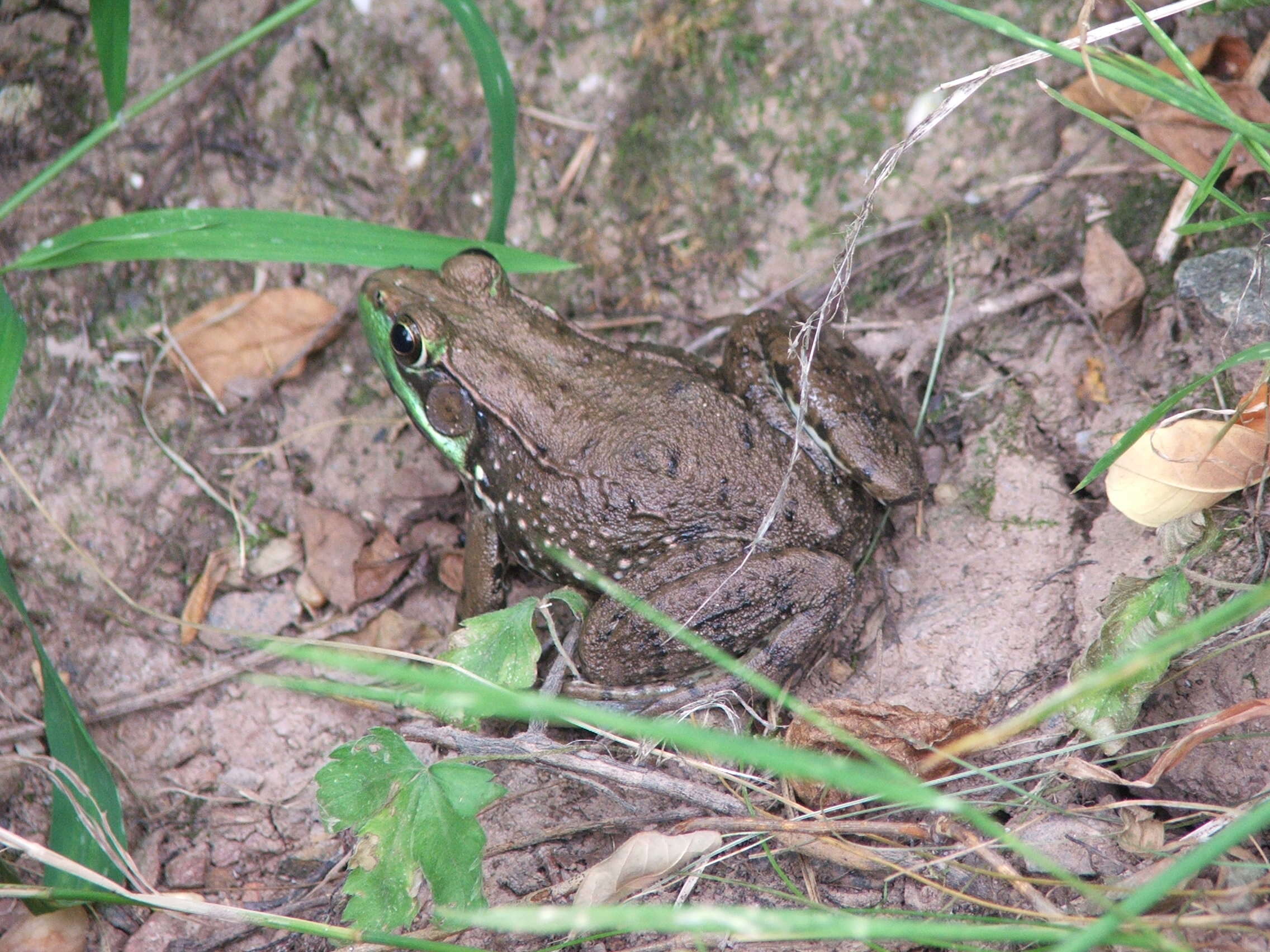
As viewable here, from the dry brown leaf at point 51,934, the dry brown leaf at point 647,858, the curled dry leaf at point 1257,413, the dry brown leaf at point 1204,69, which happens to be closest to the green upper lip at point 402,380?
the dry brown leaf at point 647,858

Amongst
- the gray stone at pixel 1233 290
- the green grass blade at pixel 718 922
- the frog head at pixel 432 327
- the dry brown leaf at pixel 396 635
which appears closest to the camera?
the green grass blade at pixel 718 922

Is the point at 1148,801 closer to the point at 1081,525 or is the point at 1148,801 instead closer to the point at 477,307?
the point at 1081,525

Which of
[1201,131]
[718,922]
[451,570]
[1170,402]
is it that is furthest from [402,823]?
[1201,131]

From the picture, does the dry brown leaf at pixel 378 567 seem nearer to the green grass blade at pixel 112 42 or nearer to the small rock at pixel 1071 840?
the green grass blade at pixel 112 42

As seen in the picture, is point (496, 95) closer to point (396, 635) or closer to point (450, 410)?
point (450, 410)

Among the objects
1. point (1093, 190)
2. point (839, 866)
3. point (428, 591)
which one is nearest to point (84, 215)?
point (428, 591)

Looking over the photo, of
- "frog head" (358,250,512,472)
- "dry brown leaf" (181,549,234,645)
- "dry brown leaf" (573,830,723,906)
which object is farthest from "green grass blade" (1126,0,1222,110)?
"dry brown leaf" (181,549,234,645)

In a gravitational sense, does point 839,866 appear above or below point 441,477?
below
